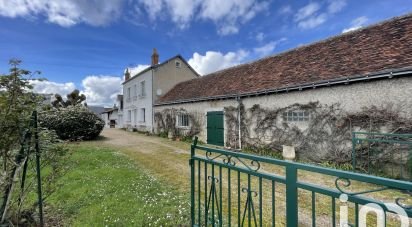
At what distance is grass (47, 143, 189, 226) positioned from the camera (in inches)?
153

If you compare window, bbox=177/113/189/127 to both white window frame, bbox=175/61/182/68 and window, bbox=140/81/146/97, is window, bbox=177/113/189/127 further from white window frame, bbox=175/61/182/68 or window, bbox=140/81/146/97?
window, bbox=140/81/146/97

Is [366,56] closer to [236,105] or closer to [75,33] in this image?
[236,105]

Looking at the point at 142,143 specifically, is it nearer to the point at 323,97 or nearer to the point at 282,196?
the point at 323,97

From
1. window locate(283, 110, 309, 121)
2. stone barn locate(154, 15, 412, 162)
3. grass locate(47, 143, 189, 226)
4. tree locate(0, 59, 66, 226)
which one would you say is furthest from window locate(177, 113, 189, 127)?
tree locate(0, 59, 66, 226)

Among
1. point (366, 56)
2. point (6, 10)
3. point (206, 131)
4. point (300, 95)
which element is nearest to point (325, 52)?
point (366, 56)

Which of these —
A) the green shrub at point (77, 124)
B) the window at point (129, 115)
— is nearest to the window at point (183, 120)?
the green shrub at point (77, 124)

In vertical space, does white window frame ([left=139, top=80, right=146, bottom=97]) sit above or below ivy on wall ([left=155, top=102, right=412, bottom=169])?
above

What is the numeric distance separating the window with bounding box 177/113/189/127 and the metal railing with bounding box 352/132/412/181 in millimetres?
11321

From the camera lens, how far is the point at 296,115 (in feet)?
29.9

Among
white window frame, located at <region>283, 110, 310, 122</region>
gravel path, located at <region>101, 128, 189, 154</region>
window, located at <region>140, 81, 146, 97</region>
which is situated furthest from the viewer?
window, located at <region>140, 81, 146, 97</region>

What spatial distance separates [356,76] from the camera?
283 inches

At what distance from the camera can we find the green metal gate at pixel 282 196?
55.9 inches

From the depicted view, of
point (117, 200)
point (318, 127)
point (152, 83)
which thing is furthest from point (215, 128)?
point (152, 83)

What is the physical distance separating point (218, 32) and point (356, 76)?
41.8 feet
